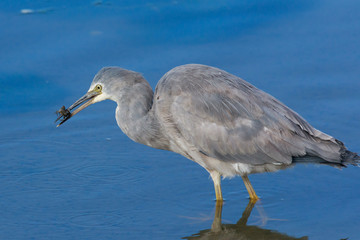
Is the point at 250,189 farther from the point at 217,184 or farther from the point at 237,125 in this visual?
the point at 237,125

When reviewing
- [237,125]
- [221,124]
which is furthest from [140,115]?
[237,125]

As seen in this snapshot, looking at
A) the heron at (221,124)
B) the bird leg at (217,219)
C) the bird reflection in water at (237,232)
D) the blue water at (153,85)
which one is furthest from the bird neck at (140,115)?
the bird reflection in water at (237,232)

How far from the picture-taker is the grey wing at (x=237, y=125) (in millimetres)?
6641

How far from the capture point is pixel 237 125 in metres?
6.73

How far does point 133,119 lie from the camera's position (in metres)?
7.04

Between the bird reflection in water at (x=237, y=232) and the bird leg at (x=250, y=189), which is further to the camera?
the bird leg at (x=250, y=189)

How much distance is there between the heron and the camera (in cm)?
662

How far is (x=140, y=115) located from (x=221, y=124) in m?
0.85

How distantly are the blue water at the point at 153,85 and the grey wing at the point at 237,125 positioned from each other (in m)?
0.63

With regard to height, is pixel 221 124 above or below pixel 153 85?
below

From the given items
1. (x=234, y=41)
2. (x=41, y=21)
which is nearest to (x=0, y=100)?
(x=41, y=21)

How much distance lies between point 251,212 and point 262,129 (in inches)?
34.4

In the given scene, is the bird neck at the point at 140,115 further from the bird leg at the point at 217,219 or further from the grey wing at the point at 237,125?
the bird leg at the point at 217,219

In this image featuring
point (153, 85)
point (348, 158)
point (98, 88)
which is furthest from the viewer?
point (153, 85)
